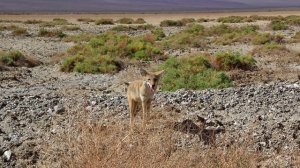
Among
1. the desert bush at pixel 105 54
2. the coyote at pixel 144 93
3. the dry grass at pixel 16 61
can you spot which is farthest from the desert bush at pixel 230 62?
the coyote at pixel 144 93

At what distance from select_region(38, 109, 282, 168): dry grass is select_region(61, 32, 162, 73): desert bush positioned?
40.4ft

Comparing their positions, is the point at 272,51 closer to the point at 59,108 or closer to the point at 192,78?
the point at 192,78

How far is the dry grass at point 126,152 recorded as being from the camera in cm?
617

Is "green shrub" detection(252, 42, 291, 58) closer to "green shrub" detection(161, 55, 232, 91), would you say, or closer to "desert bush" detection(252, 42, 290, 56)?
"desert bush" detection(252, 42, 290, 56)

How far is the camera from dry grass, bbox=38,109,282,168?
617 cm

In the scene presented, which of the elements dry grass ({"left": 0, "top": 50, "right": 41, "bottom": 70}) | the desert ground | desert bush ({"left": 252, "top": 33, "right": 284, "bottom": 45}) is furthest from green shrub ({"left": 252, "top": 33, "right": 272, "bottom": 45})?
dry grass ({"left": 0, "top": 50, "right": 41, "bottom": 70})

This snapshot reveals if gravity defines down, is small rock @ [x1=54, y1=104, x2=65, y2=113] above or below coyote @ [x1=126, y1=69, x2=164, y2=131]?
below

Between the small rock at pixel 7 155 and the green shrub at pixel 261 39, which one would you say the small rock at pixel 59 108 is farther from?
the green shrub at pixel 261 39

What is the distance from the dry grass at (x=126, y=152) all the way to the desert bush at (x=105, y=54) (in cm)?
1232

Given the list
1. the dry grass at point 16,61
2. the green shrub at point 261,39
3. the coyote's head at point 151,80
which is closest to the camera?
the coyote's head at point 151,80

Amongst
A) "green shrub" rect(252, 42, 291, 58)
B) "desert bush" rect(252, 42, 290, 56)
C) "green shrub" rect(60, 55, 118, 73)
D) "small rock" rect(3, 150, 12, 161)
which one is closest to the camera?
"small rock" rect(3, 150, 12, 161)

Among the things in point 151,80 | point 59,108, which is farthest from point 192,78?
point 151,80

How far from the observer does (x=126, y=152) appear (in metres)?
6.37

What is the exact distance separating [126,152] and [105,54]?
19273 millimetres
